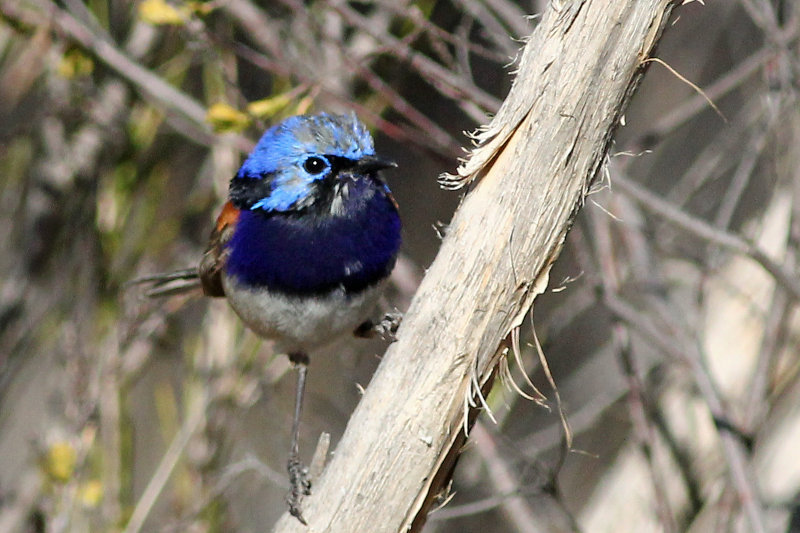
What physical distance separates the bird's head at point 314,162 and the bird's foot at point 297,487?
0.83 meters

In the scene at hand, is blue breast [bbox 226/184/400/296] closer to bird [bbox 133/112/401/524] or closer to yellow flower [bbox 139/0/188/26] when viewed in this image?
bird [bbox 133/112/401/524]

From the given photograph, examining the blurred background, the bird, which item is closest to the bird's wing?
the bird

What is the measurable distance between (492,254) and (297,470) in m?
1.22

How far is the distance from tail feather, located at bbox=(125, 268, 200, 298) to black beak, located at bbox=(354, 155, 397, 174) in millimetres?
1066

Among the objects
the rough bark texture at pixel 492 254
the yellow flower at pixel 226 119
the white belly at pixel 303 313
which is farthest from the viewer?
the yellow flower at pixel 226 119

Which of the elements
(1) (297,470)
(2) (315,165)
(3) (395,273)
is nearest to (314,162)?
(2) (315,165)

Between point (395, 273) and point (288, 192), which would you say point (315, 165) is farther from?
point (395, 273)

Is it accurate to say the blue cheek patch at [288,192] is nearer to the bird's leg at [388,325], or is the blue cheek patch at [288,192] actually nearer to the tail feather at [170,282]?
the bird's leg at [388,325]

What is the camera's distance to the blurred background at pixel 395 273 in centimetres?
324

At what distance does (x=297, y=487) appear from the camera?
256 cm

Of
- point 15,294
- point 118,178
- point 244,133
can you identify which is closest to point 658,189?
point 244,133

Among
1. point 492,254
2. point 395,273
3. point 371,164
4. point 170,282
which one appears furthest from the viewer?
point 395,273

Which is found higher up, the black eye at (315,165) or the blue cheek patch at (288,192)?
the black eye at (315,165)

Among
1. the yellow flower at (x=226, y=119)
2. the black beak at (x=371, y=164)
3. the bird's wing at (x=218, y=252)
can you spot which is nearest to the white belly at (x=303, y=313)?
the bird's wing at (x=218, y=252)
